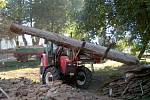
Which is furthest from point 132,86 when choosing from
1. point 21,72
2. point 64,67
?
point 21,72

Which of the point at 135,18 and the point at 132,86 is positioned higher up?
the point at 135,18

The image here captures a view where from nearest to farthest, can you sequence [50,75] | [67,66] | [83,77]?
[67,66] < [50,75] < [83,77]

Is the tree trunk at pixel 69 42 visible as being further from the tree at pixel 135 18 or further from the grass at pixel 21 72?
the grass at pixel 21 72

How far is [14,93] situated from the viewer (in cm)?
1275

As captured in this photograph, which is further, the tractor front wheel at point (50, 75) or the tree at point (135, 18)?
the tree at point (135, 18)

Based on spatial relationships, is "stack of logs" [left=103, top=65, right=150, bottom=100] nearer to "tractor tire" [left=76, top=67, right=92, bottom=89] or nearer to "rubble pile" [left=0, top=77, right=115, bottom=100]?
A: "rubble pile" [left=0, top=77, right=115, bottom=100]

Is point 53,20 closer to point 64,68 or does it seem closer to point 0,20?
point 0,20

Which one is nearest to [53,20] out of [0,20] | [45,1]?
[45,1]

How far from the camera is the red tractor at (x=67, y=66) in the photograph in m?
16.2

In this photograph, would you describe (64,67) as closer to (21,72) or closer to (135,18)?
(135,18)

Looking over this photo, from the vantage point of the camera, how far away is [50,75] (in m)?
16.5

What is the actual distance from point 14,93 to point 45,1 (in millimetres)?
39395

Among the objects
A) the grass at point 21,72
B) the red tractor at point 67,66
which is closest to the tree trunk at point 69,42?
the red tractor at point 67,66

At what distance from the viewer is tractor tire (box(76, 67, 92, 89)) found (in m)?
16.5
